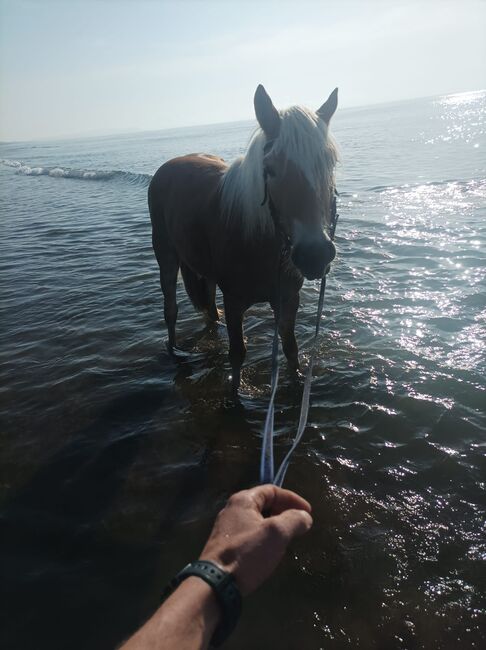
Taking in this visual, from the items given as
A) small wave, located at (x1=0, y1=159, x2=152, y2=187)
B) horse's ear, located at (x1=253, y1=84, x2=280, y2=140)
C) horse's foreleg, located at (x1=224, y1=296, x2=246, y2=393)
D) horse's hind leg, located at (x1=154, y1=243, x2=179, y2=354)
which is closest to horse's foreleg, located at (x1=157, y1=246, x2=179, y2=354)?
horse's hind leg, located at (x1=154, y1=243, x2=179, y2=354)

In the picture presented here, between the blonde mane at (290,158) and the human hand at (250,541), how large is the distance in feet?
7.05

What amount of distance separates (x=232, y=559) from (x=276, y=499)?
0.34m

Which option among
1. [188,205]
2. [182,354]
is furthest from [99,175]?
[188,205]

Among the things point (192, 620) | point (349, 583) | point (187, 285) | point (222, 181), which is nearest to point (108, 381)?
point (187, 285)

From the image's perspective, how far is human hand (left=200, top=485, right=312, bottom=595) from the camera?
4.79 ft

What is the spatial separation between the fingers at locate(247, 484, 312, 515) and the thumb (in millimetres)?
98

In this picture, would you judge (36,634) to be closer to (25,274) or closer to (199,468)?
(199,468)

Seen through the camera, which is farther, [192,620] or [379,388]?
[379,388]

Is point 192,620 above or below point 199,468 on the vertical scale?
above

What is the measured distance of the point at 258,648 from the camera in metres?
2.17

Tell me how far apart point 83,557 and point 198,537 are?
0.79m

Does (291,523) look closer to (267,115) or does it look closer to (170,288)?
(267,115)

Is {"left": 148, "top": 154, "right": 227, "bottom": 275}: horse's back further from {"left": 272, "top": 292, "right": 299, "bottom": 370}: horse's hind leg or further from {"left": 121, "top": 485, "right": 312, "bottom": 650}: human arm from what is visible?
{"left": 121, "top": 485, "right": 312, "bottom": 650}: human arm

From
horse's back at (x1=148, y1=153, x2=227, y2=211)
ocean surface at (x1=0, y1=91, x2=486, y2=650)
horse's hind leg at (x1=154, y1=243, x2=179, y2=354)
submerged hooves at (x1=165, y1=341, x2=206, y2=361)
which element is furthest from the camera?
horse's hind leg at (x1=154, y1=243, x2=179, y2=354)
